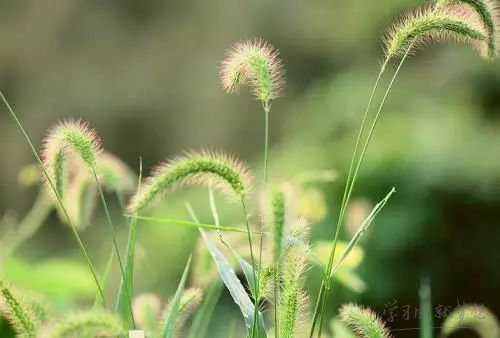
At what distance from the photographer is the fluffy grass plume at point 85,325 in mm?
900

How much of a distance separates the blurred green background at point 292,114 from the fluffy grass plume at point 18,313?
3.06 ft

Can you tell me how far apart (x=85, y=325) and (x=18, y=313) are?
0.54 ft

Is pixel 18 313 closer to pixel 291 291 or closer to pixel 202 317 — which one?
pixel 291 291

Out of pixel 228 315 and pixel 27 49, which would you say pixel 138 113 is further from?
pixel 228 315

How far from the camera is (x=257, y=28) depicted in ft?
18.2

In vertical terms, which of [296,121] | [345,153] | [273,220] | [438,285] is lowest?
[273,220]

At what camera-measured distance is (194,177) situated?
1.06m

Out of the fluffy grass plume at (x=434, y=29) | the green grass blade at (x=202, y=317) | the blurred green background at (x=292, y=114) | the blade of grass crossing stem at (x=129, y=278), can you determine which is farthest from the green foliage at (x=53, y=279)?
the fluffy grass plume at (x=434, y=29)

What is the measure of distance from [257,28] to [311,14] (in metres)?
0.29

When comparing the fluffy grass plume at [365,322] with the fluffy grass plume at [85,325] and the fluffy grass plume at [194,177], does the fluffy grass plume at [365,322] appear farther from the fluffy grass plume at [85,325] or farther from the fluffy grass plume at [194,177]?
the fluffy grass plume at [85,325]

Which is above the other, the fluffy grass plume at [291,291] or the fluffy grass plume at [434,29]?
the fluffy grass plume at [434,29]

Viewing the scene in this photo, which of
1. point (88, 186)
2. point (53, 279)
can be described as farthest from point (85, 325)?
point (53, 279)

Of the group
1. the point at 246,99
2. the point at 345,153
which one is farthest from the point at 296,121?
the point at 246,99

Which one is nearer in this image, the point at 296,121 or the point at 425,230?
the point at 425,230
